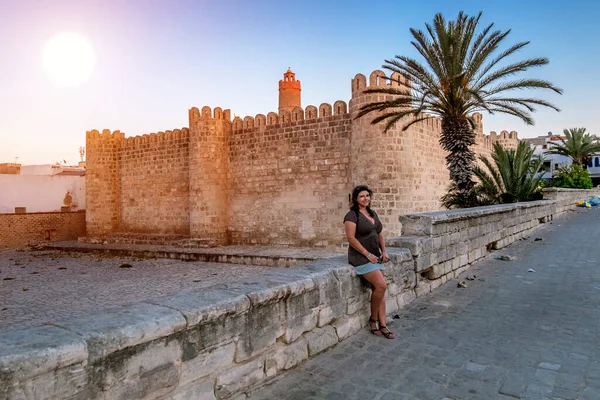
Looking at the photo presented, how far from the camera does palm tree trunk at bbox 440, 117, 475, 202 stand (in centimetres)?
1171

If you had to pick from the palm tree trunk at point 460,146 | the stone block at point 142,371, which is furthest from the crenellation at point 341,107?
the stone block at point 142,371

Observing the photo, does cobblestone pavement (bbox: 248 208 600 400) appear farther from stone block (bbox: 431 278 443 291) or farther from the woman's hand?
the woman's hand

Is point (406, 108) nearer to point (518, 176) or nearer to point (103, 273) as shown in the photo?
point (518, 176)

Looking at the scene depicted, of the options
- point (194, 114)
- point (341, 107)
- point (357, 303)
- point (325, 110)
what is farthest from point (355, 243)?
point (194, 114)

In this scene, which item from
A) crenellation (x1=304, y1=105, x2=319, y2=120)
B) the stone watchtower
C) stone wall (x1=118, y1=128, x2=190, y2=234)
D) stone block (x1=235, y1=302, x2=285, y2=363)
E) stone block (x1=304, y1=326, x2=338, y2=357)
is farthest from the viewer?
the stone watchtower

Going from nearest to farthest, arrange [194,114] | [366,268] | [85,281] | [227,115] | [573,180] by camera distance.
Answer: [366,268] < [85,281] < [194,114] < [227,115] < [573,180]

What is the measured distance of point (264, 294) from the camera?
9.39 feet

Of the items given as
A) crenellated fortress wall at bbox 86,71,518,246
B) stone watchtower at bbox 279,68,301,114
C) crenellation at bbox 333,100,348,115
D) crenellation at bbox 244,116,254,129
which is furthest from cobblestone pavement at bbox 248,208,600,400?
stone watchtower at bbox 279,68,301,114

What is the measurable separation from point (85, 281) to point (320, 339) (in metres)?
10.1

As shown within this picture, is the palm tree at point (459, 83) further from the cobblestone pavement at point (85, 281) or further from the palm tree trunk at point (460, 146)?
the cobblestone pavement at point (85, 281)

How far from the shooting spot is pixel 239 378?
269 centimetres

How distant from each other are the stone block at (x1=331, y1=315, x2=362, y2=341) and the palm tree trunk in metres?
8.99

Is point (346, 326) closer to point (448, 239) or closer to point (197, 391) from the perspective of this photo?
point (197, 391)

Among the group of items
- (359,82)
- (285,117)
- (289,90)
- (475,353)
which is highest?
(289,90)
